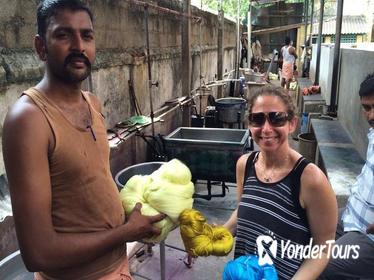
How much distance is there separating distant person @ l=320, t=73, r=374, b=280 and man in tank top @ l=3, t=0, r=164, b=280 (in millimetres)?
1608

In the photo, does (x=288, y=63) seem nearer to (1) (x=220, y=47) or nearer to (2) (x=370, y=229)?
(1) (x=220, y=47)

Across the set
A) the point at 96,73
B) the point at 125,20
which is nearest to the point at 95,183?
the point at 96,73

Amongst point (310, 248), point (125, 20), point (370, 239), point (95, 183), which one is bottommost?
point (370, 239)

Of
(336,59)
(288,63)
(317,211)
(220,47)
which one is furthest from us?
(288,63)

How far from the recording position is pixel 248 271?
154cm

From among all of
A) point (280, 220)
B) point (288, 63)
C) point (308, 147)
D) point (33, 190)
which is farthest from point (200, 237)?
point (288, 63)

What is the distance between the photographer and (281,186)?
5.80 ft

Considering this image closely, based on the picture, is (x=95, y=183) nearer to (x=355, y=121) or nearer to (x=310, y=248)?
(x=310, y=248)

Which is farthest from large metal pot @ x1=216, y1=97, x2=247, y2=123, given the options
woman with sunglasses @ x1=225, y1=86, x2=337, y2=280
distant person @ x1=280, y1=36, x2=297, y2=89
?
distant person @ x1=280, y1=36, x2=297, y2=89

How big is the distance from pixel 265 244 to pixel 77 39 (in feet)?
4.38

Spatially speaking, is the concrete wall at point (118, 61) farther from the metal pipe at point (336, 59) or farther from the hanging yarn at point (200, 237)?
the metal pipe at point (336, 59)

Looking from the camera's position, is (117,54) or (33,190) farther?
(117,54)

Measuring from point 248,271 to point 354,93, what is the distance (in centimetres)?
457

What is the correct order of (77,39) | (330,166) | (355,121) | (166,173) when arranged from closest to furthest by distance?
(77,39) < (166,173) < (330,166) < (355,121)
